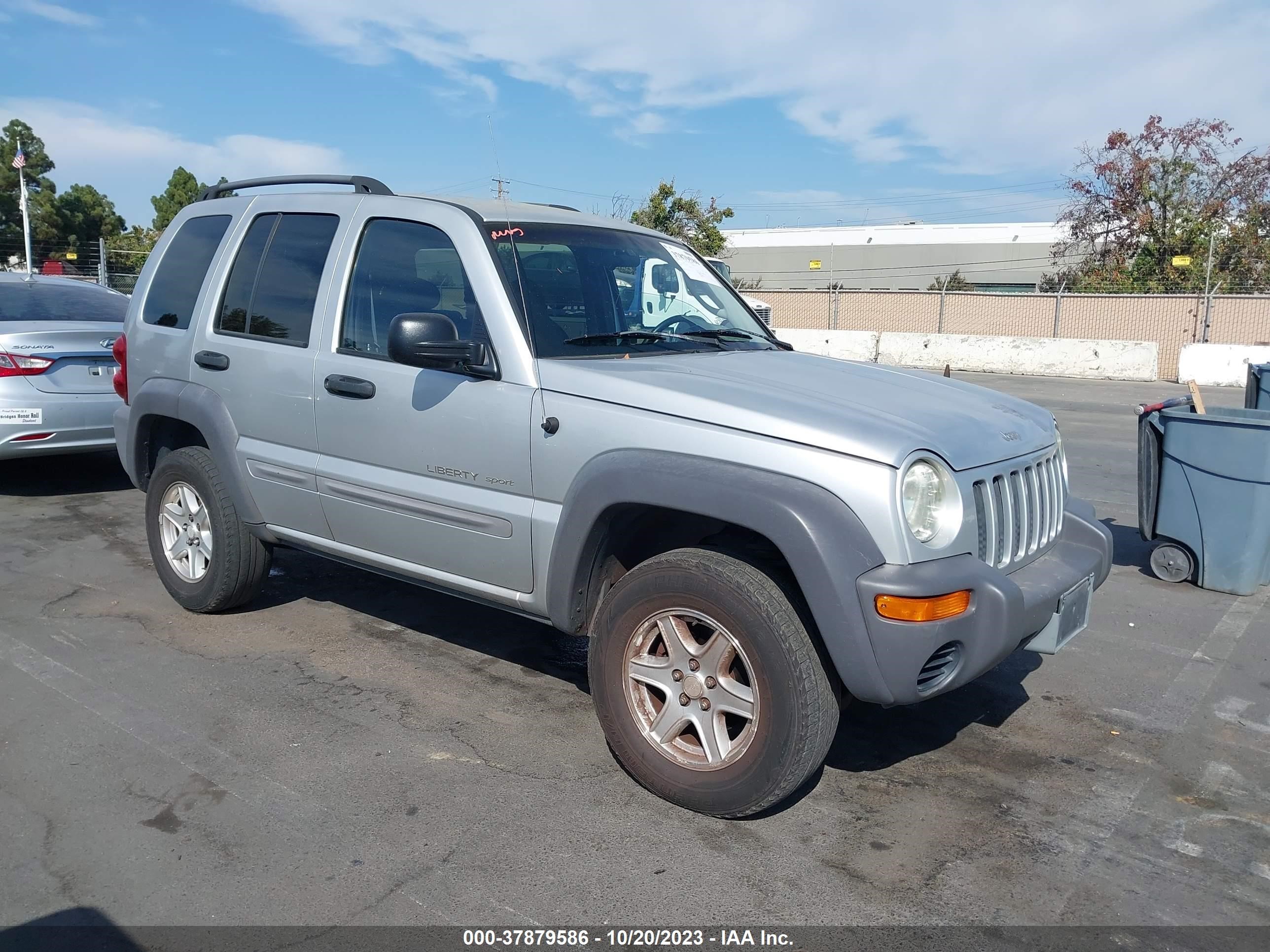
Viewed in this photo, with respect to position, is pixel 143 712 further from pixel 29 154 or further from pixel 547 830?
pixel 29 154

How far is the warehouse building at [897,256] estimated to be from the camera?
151 ft

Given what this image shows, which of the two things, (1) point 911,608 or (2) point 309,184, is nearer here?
(1) point 911,608

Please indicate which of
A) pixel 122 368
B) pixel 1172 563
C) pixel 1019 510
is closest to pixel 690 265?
pixel 1019 510

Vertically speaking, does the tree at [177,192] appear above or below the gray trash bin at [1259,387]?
above

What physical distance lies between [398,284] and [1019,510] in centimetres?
262

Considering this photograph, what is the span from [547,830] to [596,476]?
117 cm

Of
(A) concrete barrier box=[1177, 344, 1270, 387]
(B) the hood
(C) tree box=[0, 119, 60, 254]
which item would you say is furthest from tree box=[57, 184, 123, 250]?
(B) the hood

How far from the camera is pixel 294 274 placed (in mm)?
4855

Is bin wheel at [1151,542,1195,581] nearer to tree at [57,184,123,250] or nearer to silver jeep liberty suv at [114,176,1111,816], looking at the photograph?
silver jeep liberty suv at [114,176,1111,816]

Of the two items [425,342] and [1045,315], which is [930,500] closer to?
[425,342]

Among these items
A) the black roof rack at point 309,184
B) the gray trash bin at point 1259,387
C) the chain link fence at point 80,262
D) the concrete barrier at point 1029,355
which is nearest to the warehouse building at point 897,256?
the concrete barrier at point 1029,355

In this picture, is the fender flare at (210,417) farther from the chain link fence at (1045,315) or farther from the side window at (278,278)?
the chain link fence at (1045,315)

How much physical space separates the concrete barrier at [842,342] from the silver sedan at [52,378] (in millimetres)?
19793

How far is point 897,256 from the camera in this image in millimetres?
47688
